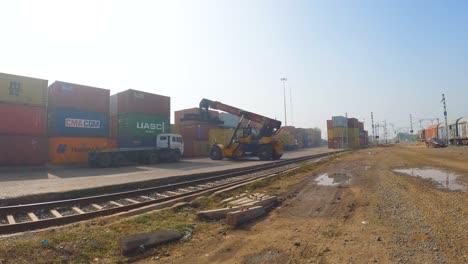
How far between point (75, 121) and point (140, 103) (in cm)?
633

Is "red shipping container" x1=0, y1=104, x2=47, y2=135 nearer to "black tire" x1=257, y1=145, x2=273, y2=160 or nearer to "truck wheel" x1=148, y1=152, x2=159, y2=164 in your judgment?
"truck wheel" x1=148, y1=152, x2=159, y2=164

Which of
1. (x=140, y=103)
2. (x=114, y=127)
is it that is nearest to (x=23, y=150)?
A: (x=114, y=127)

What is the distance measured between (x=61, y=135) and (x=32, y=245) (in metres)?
20.3

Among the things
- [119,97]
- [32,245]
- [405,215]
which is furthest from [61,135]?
[405,215]

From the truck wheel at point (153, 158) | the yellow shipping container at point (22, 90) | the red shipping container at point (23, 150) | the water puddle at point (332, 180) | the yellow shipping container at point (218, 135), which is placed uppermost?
the yellow shipping container at point (22, 90)

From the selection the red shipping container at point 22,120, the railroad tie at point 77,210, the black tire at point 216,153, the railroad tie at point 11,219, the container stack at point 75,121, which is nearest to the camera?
the railroad tie at point 11,219

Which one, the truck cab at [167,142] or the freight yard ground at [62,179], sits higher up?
the truck cab at [167,142]

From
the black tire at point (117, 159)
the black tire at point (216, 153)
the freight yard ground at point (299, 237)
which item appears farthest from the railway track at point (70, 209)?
the black tire at point (216, 153)

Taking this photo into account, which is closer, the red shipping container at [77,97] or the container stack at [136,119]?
the red shipping container at [77,97]

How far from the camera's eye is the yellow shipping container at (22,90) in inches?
790

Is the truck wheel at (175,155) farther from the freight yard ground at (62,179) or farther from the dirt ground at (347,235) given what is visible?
the dirt ground at (347,235)

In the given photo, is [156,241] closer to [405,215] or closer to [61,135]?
[405,215]

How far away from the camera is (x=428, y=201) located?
287 inches

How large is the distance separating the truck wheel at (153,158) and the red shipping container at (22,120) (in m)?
8.02
